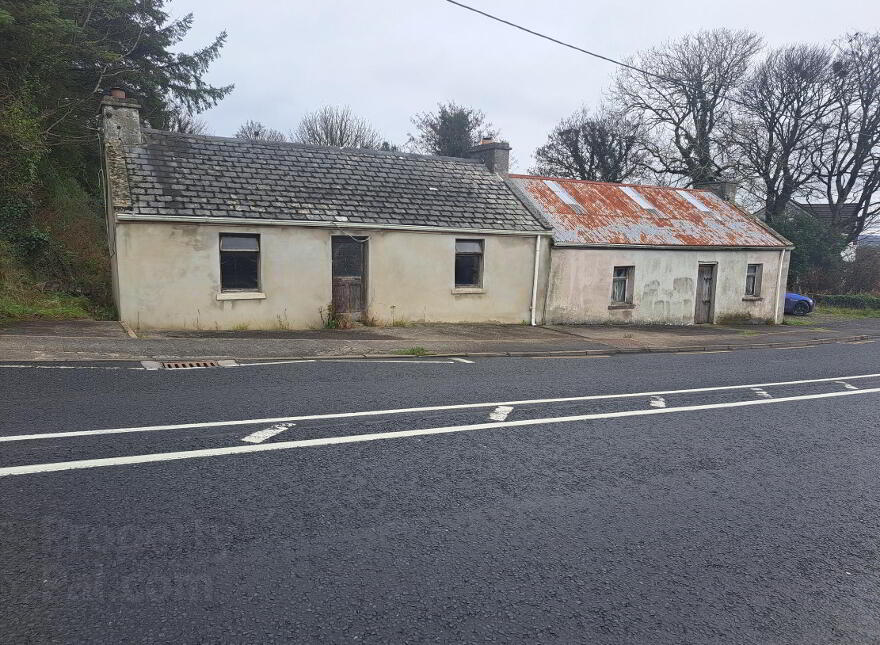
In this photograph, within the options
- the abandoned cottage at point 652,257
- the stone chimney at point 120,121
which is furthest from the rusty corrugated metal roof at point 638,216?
the stone chimney at point 120,121

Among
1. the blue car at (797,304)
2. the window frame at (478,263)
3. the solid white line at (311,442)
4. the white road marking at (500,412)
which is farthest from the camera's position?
the blue car at (797,304)

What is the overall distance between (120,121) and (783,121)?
34.9 meters

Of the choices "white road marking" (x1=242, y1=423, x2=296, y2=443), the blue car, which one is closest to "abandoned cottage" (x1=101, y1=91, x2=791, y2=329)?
the blue car

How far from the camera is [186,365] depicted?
10.2 metres

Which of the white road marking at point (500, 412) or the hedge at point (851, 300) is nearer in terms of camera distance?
the white road marking at point (500, 412)

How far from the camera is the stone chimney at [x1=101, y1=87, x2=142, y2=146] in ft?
52.5

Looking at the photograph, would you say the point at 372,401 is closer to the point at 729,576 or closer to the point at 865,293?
the point at 729,576

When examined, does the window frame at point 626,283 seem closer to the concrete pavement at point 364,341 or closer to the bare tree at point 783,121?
the concrete pavement at point 364,341

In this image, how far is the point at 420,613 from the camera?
133 inches

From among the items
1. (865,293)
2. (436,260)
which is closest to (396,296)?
(436,260)

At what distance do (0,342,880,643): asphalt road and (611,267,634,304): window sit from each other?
513 inches

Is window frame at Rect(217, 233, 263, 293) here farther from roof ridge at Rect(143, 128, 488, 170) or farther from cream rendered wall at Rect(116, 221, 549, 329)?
roof ridge at Rect(143, 128, 488, 170)

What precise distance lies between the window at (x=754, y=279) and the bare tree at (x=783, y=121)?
46.9ft

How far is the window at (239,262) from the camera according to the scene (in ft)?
50.3
